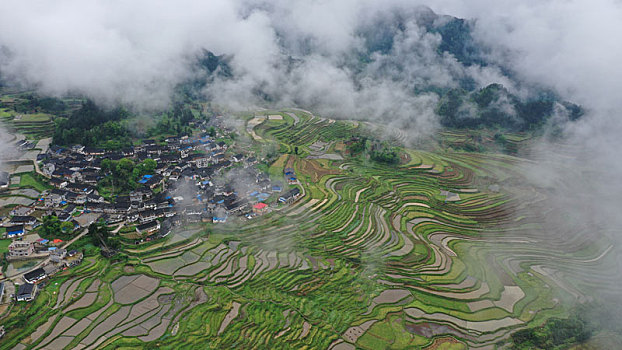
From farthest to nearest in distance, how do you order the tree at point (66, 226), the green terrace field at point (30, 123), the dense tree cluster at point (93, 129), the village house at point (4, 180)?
the green terrace field at point (30, 123) < the dense tree cluster at point (93, 129) < the village house at point (4, 180) < the tree at point (66, 226)

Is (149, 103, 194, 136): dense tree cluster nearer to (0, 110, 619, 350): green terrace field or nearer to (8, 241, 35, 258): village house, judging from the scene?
(0, 110, 619, 350): green terrace field

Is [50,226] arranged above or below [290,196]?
below

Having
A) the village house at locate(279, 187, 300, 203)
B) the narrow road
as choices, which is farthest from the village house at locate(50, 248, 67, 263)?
the village house at locate(279, 187, 300, 203)

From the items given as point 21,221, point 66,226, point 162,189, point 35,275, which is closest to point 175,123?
point 162,189

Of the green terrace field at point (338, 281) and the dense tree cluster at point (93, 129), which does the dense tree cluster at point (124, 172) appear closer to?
the dense tree cluster at point (93, 129)

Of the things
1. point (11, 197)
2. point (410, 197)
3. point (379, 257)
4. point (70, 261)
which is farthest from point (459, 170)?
point (11, 197)

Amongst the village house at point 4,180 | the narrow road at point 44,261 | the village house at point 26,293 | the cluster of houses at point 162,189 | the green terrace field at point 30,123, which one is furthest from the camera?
the green terrace field at point 30,123

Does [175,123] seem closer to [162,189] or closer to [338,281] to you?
[162,189]

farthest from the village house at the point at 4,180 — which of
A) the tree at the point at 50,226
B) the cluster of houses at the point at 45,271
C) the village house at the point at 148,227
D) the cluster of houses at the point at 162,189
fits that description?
the village house at the point at 148,227
